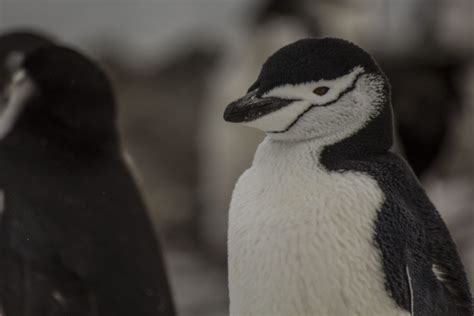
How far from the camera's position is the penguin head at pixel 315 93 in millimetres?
1240

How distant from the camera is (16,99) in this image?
6.37 feet

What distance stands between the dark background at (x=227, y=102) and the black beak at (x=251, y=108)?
1849 millimetres

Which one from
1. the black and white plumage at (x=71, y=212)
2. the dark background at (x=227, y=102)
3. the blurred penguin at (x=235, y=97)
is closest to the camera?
the black and white plumage at (x=71, y=212)

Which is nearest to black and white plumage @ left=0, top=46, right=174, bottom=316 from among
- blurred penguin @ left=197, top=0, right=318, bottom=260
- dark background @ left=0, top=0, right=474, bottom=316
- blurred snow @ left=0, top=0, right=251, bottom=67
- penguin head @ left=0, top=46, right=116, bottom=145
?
penguin head @ left=0, top=46, right=116, bottom=145

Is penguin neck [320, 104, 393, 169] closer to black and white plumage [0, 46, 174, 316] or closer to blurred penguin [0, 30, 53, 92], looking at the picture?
black and white plumage [0, 46, 174, 316]

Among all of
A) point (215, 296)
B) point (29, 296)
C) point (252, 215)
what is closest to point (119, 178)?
point (29, 296)

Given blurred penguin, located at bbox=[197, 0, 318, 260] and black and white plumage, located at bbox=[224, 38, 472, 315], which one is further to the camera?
blurred penguin, located at bbox=[197, 0, 318, 260]

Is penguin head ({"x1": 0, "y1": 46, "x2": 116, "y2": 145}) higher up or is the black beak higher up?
the black beak

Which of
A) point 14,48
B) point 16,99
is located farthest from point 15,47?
point 16,99

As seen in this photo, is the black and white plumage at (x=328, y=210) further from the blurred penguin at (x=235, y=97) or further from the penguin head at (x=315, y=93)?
the blurred penguin at (x=235, y=97)

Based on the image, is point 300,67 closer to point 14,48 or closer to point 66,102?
point 66,102

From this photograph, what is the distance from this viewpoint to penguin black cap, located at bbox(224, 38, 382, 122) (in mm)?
1236

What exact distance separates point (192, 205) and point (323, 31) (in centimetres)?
119

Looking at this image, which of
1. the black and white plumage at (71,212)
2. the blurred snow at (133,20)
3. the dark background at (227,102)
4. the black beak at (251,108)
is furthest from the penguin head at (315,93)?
the blurred snow at (133,20)
